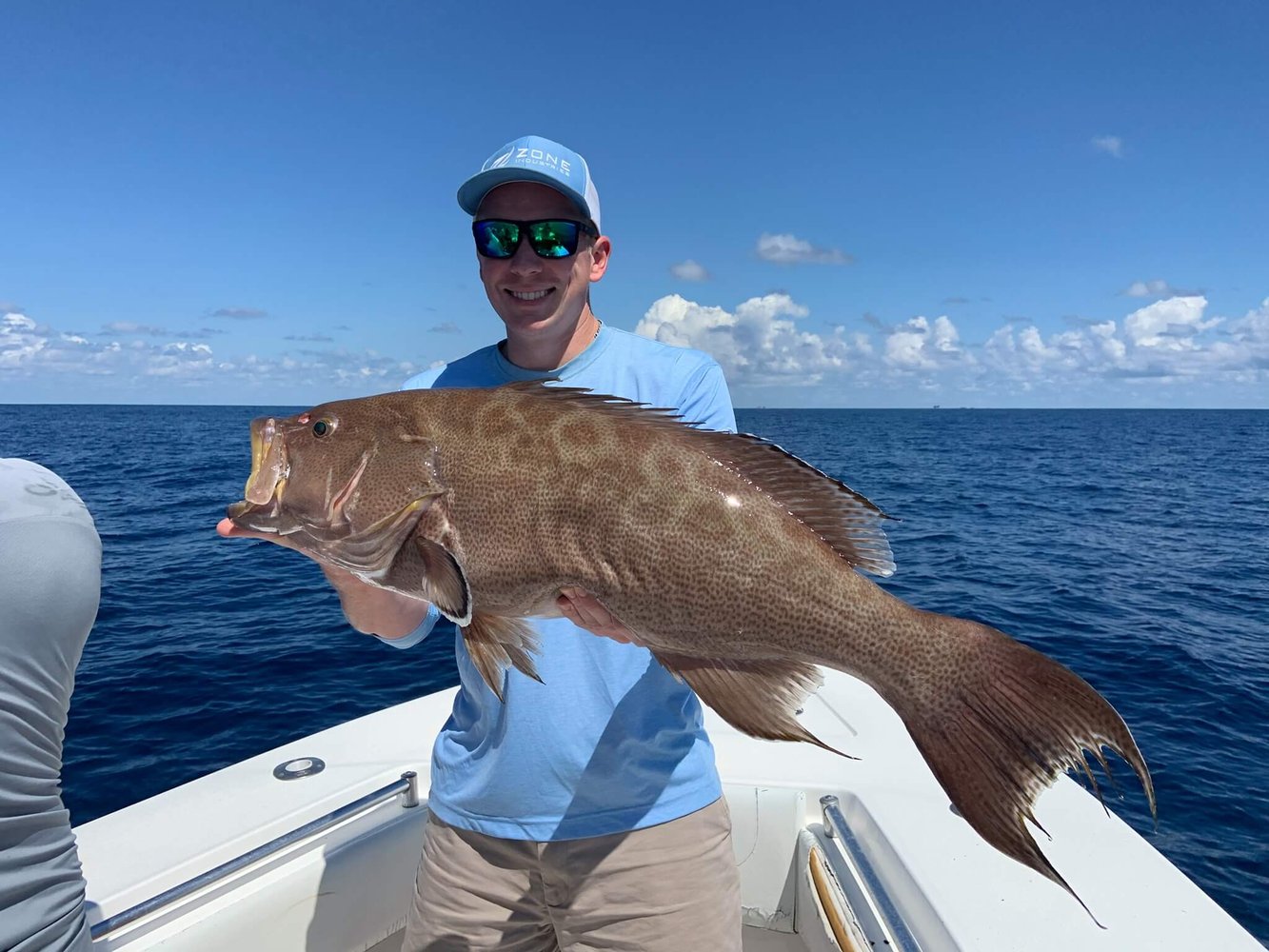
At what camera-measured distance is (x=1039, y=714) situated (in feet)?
6.73

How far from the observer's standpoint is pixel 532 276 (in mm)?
2953

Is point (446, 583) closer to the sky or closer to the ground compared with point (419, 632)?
closer to the sky

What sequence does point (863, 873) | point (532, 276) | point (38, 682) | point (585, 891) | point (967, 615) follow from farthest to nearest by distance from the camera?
1. point (967, 615)
2. point (863, 873)
3. point (532, 276)
4. point (585, 891)
5. point (38, 682)

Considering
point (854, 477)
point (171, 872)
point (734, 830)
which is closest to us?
point (171, 872)

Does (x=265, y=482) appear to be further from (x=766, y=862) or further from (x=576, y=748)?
(x=766, y=862)

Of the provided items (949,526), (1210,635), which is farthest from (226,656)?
(949,526)

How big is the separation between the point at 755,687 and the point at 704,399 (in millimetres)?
1170

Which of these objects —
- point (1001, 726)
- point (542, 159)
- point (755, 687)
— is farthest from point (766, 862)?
point (542, 159)

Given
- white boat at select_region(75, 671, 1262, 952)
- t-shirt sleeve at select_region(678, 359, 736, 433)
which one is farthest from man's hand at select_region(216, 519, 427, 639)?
white boat at select_region(75, 671, 1262, 952)

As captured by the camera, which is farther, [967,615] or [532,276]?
[967,615]

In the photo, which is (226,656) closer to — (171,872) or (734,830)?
(171,872)

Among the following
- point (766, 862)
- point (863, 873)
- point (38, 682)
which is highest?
Answer: point (38, 682)

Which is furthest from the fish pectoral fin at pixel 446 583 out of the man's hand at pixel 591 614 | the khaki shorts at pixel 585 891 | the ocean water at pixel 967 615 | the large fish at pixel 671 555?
the ocean water at pixel 967 615

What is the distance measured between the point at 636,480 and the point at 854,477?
37414 millimetres
